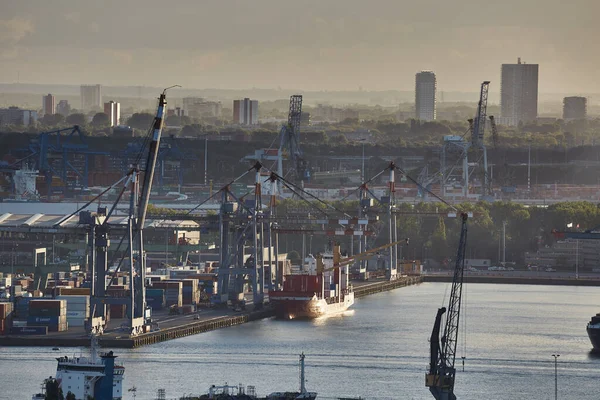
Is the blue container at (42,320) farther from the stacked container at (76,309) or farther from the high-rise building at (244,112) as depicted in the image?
the high-rise building at (244,112)

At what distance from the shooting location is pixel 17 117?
504 ft

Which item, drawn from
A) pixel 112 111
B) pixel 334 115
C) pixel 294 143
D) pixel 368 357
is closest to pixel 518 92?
pixel 334 115

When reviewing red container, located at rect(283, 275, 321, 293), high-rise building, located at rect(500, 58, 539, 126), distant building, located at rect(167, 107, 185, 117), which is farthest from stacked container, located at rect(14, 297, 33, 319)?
high-rise building, located at rect(500, 58, 539, 126)

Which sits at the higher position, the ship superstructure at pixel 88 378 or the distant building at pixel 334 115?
the distant building at pixel 334 115

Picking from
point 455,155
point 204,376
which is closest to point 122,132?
point 455,155

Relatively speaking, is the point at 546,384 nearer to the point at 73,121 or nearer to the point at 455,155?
the point at 455,155

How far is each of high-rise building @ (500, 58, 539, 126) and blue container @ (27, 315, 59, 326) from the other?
131 meters

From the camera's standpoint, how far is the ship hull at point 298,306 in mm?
58125

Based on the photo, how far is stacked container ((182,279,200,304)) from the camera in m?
58.0

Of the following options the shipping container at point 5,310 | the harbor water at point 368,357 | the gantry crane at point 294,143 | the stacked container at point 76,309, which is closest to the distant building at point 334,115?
the gantry crane at point 294,143

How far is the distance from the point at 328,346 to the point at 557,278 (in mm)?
25090

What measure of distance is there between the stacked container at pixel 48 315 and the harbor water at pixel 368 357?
2492 millimetres

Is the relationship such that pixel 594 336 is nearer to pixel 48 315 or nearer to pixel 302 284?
pixel 302 284

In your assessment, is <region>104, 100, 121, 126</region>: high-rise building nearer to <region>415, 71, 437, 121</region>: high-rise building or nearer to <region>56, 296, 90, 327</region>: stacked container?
<region>415, 71, 437, 121</region>: high-rise building
